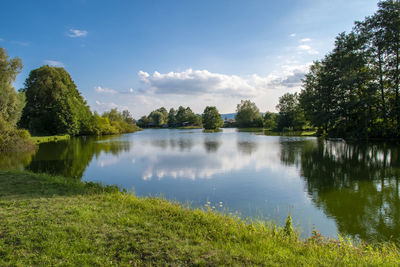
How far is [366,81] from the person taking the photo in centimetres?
2650

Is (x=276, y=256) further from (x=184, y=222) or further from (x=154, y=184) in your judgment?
(x=154, y=184)

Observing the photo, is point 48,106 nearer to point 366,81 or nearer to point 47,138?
point 47,138

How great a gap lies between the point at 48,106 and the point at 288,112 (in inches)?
1863

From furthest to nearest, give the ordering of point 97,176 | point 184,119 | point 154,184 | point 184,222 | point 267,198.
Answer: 1. point 184,119
2. point 97,176
3. point 154,184
4. point 267,198
5. point 184,222

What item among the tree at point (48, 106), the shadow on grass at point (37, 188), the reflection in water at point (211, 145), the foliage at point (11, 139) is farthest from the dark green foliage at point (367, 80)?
the tree at point (48, 106)

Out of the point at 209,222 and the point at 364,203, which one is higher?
the point at 209,222

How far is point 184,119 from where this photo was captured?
10531 cm

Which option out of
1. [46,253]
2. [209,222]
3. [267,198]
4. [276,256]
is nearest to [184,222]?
[209,222]

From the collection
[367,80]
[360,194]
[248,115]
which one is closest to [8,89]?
[360,194]

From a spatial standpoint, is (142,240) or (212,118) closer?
(142,240)

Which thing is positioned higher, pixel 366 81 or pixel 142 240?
pixel 366 81

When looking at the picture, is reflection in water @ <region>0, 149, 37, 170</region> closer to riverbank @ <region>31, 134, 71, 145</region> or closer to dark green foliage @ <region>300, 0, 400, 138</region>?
riverbank @ <region>31, 134, 71, 145</region>

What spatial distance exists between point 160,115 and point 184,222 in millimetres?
110698

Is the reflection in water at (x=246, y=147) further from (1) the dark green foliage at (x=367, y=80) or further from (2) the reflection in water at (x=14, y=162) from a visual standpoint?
(2) the reflection in water at (x=14, y=162)
